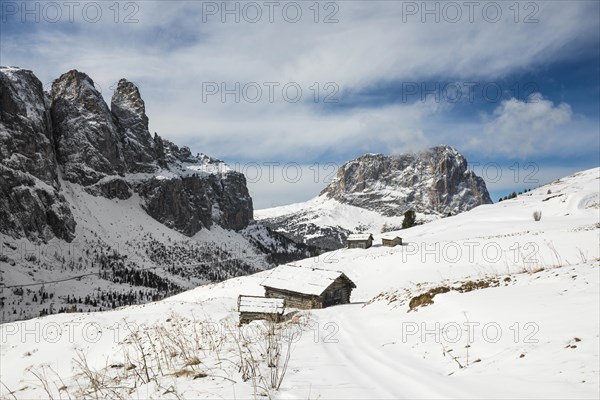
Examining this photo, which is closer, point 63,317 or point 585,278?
point 585,278

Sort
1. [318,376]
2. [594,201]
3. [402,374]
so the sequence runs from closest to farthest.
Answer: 1. [318,376]
2. [402,374]
3. [594,201]

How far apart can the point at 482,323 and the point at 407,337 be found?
196 centimetres

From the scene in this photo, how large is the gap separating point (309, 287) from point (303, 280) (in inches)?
83.2

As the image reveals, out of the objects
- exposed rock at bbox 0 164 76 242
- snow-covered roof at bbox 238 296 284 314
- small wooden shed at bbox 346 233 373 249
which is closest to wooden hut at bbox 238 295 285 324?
snow-covered roof at bbox 238 296 284 314

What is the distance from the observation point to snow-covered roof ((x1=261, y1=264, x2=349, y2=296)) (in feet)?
112

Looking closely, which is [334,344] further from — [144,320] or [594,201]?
[594,201]

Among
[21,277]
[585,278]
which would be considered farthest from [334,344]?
[21,277]

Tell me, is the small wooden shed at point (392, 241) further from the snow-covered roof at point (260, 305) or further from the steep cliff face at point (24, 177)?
the steep cliff face at point (24, 177)

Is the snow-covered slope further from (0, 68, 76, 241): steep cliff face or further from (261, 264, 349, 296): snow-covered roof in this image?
(0, 68, 76, 241): steep cliff face

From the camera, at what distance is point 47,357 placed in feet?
66.7

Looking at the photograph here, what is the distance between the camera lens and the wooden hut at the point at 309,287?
111 ft

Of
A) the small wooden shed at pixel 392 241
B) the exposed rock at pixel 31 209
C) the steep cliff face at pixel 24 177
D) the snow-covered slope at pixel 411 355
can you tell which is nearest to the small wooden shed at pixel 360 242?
the small wooden shed at pixel 392 241

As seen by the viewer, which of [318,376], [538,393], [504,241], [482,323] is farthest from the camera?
[504,241]

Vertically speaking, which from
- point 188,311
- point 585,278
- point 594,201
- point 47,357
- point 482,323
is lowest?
point 47,357
